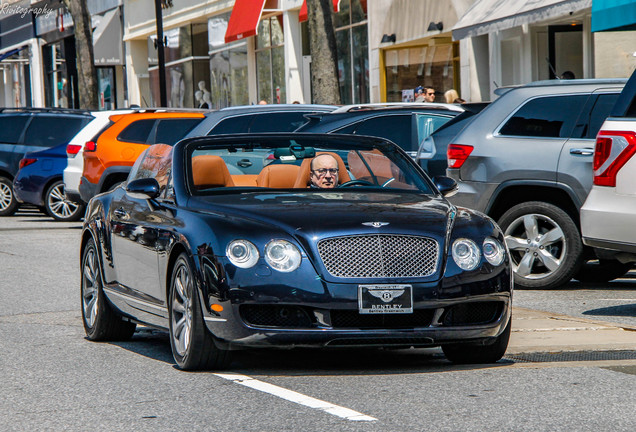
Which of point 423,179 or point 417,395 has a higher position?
point 423,179

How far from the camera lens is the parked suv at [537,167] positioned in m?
11.2

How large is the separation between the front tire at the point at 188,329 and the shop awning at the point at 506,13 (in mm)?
13150

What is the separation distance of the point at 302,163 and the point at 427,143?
16.3ft

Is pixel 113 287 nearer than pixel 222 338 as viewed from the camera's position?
No

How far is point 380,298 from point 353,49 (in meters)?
25.8

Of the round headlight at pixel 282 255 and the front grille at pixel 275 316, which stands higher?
the round headlight at pixel 282 255

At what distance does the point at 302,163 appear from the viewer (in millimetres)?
8250

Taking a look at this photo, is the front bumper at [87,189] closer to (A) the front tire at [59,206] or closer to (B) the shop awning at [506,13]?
(A) the front tire at [59,206]

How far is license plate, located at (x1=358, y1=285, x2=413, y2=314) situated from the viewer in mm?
6797

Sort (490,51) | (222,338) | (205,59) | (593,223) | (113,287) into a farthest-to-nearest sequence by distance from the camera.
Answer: (205,59)
(490,51)
(593,223)
(113,287)
(222,338)

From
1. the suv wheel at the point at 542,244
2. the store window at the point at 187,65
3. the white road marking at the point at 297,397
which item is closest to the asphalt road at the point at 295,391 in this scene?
the white road marking at the point at 297,397

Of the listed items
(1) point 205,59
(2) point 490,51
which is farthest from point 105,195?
(1) point 205,59

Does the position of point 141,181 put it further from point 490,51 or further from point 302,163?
point 490,51

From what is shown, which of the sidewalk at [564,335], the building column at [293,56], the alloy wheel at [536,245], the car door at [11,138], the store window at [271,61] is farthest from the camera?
the store window at [271,61]
